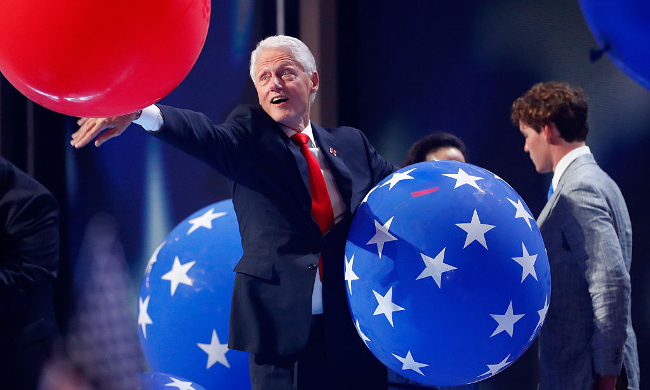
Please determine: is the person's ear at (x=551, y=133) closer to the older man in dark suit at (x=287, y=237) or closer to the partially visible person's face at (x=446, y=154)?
the partially visible person's face at (x=446, y=154)

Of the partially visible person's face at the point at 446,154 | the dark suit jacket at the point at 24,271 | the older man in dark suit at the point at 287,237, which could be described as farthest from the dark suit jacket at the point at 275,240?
the partially visible person's face at the point at 446,154

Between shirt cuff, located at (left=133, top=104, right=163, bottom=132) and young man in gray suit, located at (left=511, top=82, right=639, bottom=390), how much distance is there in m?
1.44

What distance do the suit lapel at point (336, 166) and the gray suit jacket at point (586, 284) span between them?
2.73 ft

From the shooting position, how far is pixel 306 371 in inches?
77.9

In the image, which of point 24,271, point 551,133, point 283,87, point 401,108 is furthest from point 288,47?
point 401,108

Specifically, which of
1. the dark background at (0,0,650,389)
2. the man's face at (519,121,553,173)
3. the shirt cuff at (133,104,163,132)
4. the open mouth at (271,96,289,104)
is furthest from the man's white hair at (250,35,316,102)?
the dark background at (0,0,650,389)

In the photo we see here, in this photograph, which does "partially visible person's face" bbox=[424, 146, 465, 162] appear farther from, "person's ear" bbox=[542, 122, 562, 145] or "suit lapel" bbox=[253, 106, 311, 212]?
"suit lapel" bbox=[253, 106, 311, 212]

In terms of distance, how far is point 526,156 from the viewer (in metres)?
3.43

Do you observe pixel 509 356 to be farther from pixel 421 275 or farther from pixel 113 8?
pixel 113 8

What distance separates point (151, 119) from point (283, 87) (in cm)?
Answer: 49

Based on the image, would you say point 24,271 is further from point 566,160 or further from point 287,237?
point 566,160

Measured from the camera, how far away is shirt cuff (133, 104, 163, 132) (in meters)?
1.71

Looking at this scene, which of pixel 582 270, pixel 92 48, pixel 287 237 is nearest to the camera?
pixel 92 48

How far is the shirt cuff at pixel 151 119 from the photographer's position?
1.71 meters
